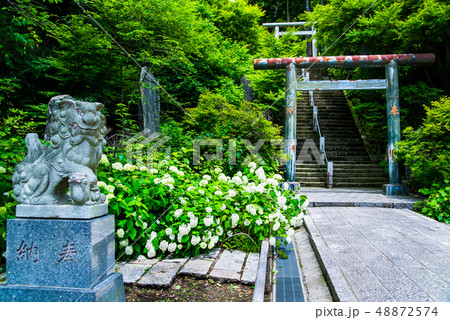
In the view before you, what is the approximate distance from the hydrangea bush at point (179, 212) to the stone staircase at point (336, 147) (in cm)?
639

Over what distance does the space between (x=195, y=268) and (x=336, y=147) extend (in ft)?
33.5

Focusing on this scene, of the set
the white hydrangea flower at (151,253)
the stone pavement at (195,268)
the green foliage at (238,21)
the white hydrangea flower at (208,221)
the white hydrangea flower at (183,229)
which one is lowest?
the stone pavement at (195,268)

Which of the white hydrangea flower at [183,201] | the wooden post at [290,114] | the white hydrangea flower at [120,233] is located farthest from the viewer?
the wooden post at [290,114]

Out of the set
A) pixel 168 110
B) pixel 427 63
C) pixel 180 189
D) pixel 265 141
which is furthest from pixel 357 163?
pixel 180 189

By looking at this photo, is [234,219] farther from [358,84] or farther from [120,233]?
[358,84]

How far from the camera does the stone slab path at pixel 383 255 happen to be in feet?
8.06

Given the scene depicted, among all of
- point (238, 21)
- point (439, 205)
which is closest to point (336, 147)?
point (439, 205)

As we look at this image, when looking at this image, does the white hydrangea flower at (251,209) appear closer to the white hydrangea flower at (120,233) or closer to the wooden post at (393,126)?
the white hydrangea flower at (120,233)

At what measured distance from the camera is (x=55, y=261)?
2195 millimetres

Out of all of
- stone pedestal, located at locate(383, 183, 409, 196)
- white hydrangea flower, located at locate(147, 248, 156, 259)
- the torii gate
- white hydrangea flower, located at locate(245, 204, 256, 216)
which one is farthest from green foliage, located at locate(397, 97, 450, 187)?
white hydrangea flower, located at locate(147, 248, 156, 259)

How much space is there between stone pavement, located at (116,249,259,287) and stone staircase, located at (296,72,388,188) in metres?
7.15

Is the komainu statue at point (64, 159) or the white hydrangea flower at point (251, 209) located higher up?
the komainu statue at point (64, 159)

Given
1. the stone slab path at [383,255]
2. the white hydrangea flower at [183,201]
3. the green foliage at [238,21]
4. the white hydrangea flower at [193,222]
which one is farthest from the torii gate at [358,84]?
the green foliage at [238,21]

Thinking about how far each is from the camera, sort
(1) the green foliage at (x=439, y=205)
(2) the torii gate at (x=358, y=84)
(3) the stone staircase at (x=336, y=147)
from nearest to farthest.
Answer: (1) the green foliage at (x=439, y=205) < (2) the torii gate at (x=358, y=84) < (3) the stone staircase at (x=336, y=147)
